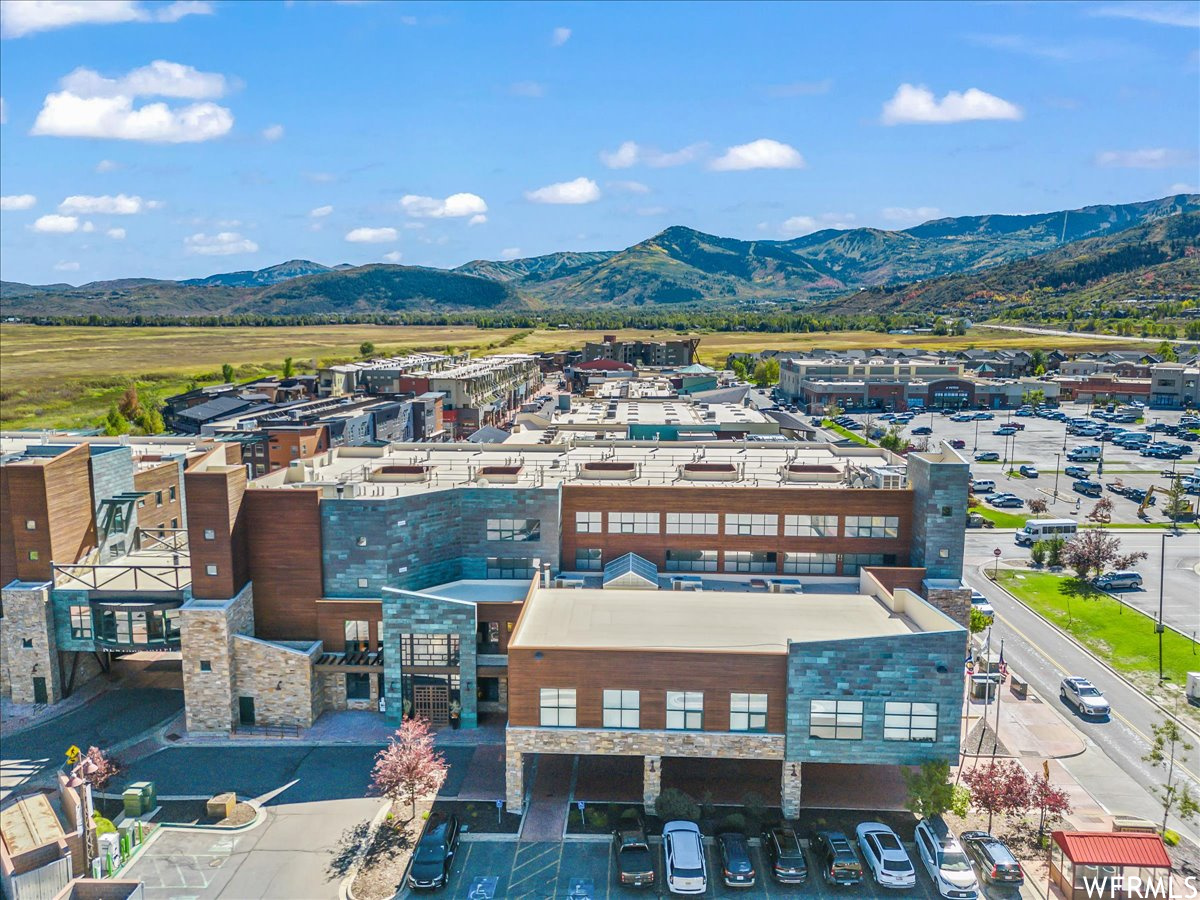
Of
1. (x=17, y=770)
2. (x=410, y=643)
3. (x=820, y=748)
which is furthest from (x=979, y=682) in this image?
(x=17, y=770)

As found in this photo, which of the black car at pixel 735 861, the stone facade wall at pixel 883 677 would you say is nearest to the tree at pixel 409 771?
the black car at pixel 735 861

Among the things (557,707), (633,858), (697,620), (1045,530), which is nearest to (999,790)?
(697,620)

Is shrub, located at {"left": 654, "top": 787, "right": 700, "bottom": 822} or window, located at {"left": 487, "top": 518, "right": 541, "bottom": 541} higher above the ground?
window, located at {"left": 487, "top": 518, "right": 541, "bottom": 541}

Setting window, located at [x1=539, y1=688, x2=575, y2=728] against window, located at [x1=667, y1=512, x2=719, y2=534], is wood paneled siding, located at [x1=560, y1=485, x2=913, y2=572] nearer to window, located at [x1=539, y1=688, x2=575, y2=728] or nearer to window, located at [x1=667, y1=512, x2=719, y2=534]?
window, located at [x1=667, y1=512, x2=719, y2=534]

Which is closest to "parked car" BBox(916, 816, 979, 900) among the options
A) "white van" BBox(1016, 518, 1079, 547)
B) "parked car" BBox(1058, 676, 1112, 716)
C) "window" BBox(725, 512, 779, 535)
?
"parked car" BBox(1058, 676, 1112, 716)

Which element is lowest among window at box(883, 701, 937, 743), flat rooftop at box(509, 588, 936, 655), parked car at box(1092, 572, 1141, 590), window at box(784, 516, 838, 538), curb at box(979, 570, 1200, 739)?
curb at box(979, 570, 1200, 739)

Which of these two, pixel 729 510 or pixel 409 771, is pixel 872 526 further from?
pixel 409 771
